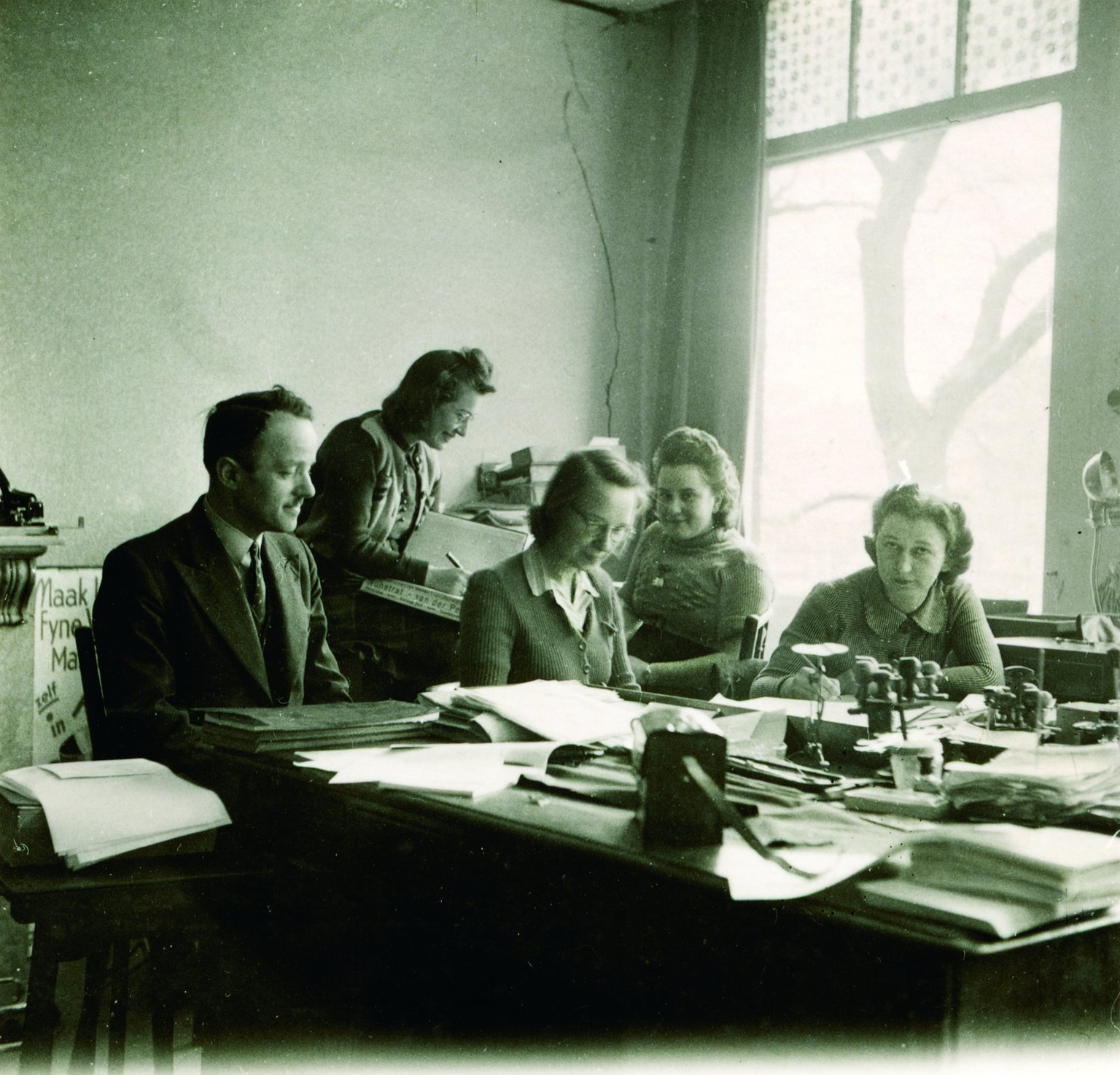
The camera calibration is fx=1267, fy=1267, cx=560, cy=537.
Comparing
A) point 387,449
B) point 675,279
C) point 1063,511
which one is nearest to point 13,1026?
point 387,449

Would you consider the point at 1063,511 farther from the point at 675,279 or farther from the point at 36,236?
the point at 36,236

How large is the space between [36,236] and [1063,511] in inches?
138

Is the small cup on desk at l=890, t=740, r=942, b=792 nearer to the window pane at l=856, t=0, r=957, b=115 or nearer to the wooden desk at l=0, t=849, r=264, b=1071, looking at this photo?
the wooden desk at l=0, t=849, r=264, b=1071

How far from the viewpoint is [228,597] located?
2537mm

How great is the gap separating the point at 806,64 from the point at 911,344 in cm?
129

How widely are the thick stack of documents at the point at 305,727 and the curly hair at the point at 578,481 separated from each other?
744 millimetres

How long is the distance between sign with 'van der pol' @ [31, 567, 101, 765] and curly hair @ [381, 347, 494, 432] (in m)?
1.10

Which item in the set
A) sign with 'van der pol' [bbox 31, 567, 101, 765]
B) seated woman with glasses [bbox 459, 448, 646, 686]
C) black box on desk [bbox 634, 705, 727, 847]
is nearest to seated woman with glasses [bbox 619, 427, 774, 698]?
seated woman with glasses [bbox 459, 448, 646, 686]

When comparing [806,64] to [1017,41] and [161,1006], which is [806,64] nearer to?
[1017,41]

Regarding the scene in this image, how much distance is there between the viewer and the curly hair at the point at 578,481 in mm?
2650

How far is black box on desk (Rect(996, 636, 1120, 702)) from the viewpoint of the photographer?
8.64ft

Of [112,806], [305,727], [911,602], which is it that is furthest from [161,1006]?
[911,602]

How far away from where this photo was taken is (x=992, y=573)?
15.4ft

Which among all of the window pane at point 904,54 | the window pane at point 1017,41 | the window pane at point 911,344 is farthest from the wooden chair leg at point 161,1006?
the window pane at point 904,54
